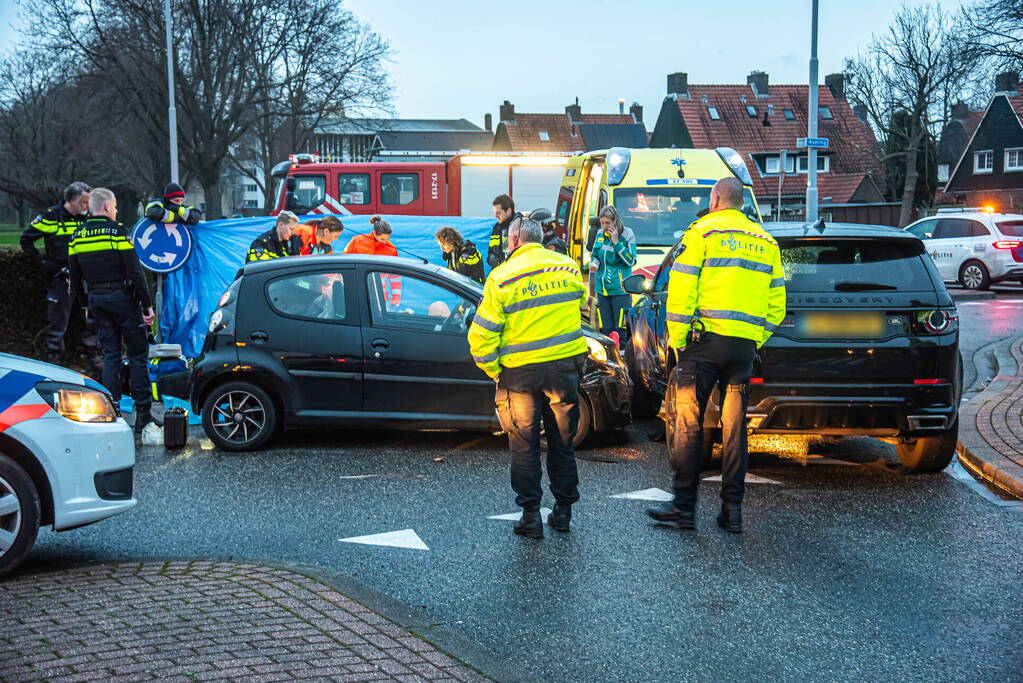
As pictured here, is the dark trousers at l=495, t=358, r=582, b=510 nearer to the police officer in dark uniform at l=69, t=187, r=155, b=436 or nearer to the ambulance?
the police officer in dark uniform at l=69, t=187, r=155, b=436

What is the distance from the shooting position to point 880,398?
772cm

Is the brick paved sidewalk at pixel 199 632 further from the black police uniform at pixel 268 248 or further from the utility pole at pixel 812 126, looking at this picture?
the utility pole at pixel 812 126

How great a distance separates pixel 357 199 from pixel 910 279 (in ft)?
61.1

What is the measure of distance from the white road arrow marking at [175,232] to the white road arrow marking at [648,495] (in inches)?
267

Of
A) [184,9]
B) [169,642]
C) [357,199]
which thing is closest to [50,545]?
[169,642]

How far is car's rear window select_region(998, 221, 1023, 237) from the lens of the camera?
26297 millimetres

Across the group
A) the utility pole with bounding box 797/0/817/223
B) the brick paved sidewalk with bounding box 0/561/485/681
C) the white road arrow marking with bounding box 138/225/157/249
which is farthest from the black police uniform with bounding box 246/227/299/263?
the utility pole with bounding box 797/0/817/223

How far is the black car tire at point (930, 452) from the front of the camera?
8.13 metres

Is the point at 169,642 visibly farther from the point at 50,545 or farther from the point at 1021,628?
the point at 1021,628

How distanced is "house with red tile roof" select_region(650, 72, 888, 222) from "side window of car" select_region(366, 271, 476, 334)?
190 ft

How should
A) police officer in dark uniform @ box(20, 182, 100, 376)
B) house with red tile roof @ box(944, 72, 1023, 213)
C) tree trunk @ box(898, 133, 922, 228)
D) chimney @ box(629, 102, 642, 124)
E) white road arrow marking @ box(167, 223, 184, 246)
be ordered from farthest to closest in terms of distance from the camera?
chimney @ box(629, 102, 642, 124) < house with red tile roof @ box(944, 72, 1023, 213) < tree trunk @ box(898, 133, 922, 228) < white road arrow marking @ box(167, 223, 184, 246) < police officer in dark uniform @ box(20, 182, 100, 376)

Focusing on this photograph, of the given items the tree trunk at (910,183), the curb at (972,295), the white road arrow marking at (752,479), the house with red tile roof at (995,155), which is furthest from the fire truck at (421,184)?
the house with red tile roof at (995,155)

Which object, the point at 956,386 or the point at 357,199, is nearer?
the point at 956,386

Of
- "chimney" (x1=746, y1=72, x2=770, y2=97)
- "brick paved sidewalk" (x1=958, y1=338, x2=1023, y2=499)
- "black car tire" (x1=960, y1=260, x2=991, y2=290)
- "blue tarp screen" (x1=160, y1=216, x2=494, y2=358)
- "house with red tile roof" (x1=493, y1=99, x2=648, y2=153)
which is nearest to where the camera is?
"brick paved sidewalk" (x1=958, y1=338, x2=1023, y2=499)
